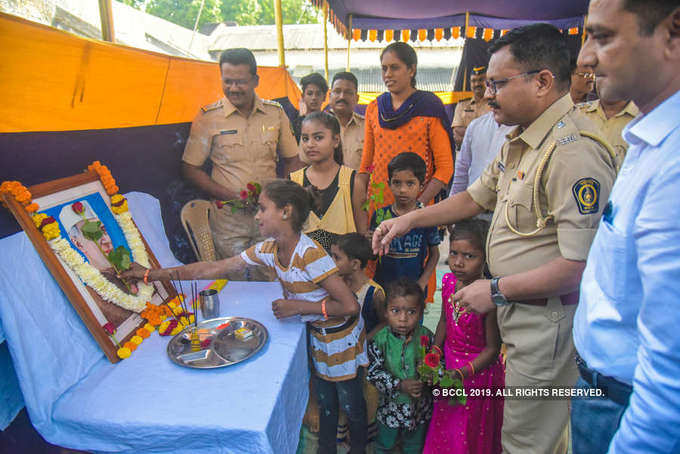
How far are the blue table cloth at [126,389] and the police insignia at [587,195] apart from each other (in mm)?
1241

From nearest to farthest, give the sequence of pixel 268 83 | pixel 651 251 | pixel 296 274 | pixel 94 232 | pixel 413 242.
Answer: pixel 651 251, pixel 94 232, pixel 296 274, pixel 413 242, pixel 268 83

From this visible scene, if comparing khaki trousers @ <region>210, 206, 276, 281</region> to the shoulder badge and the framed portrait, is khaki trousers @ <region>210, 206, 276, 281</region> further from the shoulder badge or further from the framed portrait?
the shoulder badge

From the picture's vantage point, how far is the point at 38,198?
160cm

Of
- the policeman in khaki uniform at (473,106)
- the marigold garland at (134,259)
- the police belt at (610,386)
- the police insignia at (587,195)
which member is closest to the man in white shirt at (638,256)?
the police belt at (610,386)

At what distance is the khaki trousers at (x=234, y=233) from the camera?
299 cm

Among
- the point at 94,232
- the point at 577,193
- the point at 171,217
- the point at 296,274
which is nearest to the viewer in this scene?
the point at 577,193

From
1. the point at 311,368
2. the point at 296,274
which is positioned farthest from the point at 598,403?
the point at 311,368

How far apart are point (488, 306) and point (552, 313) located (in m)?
0.24

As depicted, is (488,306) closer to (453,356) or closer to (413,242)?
(453,356)

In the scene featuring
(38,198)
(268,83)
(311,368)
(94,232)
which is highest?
(268,83)

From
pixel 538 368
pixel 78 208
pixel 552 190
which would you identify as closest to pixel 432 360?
pixel 538 368

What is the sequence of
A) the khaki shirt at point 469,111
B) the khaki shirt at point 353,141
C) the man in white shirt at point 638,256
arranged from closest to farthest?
the man in white shirt at point 638,256 → the khaki shirt at point 353,141 → the khaki shirt at point 469,111

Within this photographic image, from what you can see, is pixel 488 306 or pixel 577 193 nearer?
pixel 577 193

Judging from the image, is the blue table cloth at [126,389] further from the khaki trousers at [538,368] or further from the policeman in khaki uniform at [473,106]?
the policeman in khaki uniform at [473,106]
